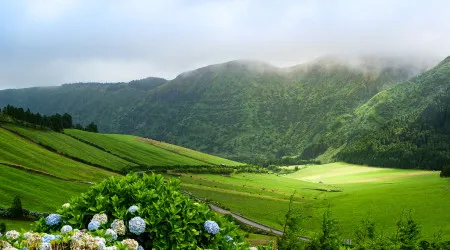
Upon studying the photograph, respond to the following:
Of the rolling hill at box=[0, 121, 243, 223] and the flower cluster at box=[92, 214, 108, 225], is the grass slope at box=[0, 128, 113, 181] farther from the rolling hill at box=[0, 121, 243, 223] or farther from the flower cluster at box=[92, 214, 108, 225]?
the flower cluster at box=[92, 214, 108, 225]

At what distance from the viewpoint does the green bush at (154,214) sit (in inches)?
563

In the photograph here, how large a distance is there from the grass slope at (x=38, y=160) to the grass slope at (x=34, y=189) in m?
11.4

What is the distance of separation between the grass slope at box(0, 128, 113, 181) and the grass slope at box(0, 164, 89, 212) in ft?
37.4

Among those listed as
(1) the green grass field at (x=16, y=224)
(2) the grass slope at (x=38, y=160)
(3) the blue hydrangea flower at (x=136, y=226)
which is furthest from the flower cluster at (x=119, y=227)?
(2) the grass slope at (x=38, y=160)

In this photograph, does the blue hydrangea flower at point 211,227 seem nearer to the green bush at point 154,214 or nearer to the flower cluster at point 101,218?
the green bush at point 154,214

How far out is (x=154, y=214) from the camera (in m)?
14.5

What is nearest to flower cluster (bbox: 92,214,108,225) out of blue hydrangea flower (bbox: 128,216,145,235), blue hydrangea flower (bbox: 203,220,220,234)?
blue hydrangea flower (bbox: 128,216,145,235)

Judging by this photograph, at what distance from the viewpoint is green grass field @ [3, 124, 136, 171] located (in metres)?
140

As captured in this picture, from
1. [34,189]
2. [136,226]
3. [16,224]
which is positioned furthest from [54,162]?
[136,226]

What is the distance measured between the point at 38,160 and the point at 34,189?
1322 inches

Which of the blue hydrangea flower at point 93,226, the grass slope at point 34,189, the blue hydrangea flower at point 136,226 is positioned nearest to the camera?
the blue hydrangea flower at point 93,226

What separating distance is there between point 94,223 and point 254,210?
370ft

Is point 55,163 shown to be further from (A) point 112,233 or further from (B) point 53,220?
(A) point 112,233

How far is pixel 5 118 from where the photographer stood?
470 ft
